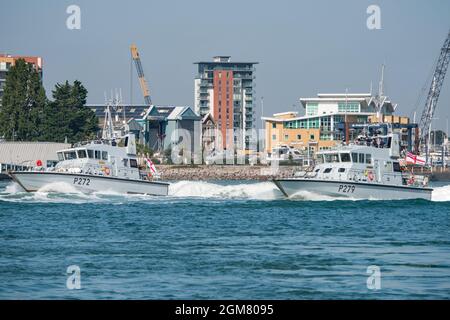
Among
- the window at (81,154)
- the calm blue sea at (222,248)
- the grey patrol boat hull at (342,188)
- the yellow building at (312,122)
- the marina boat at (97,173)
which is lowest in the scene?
the calm blue sea at (222,248)

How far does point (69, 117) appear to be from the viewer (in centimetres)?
13788

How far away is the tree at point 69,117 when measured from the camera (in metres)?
138

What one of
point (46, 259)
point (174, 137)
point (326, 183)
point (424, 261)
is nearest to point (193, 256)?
point (46, 259)

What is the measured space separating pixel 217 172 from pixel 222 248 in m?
117

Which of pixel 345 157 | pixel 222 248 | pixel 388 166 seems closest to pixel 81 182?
pixel 345 157

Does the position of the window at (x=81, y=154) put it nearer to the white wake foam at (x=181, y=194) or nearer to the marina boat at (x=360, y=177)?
the white wake foam at (x=181, y=194)

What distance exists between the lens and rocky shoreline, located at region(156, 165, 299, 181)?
153m

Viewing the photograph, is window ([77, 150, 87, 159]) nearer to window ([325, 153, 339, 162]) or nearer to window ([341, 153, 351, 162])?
window ([325, 153, 339, 162])

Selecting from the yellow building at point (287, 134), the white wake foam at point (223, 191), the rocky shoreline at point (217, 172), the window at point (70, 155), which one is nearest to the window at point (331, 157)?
the white wake foam at point (223, 191)

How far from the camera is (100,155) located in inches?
2734

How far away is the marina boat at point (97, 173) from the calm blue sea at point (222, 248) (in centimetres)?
135

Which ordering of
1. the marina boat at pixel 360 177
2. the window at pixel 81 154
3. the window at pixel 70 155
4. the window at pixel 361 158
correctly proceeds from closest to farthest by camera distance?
the marina boat at pixel 360 177
the window at pixel 361 158
the window at pixel 81 154
the window at pixel 70 155

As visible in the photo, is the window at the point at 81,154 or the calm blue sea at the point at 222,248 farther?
the window at the point at 81,154

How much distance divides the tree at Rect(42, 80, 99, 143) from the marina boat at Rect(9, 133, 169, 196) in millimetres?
66285
